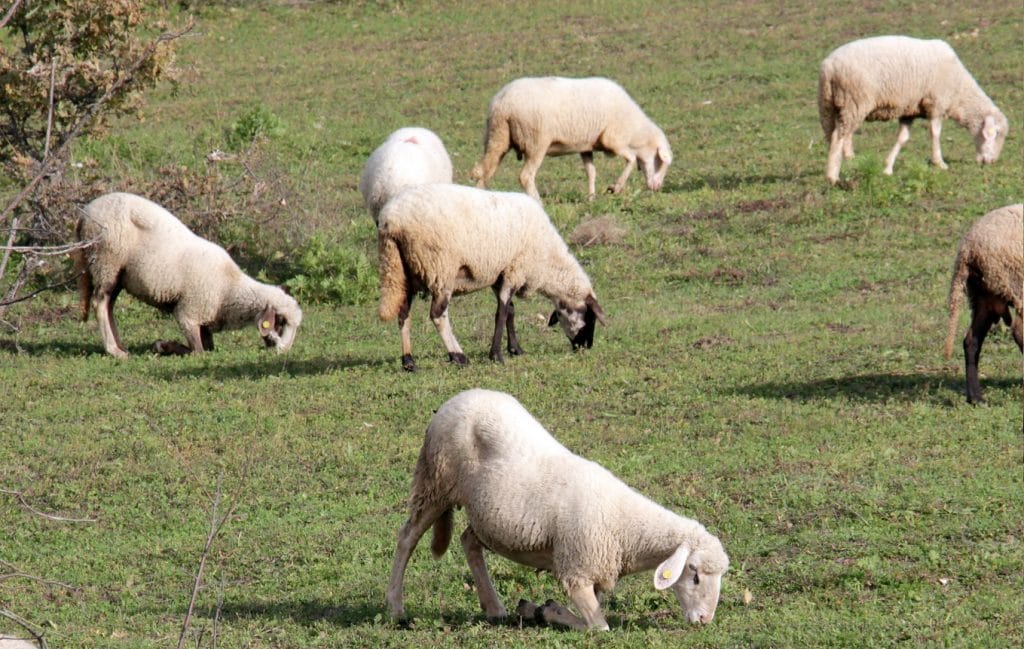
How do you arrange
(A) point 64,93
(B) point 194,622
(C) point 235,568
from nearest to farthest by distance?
(B) point 194,622 → (C) point 235,568 → (A) point 64,93

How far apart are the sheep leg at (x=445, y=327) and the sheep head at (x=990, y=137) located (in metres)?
9.94

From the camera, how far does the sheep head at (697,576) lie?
6.94m

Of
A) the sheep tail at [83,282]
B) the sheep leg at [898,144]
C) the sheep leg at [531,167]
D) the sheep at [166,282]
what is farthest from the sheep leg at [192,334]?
the sheep leg at [898,144]

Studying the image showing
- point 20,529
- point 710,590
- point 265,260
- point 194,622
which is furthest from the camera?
point 265,260

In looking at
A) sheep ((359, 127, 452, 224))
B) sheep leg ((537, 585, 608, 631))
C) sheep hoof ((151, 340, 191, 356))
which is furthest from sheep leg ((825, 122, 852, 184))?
sheep leg ((537, 585, 608, 631))

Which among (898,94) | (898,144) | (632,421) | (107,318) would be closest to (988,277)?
(632,421)

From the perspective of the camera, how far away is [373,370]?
13.0 metres

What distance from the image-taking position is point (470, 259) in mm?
12734

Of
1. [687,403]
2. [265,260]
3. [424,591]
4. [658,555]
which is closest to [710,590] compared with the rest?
[658,555]

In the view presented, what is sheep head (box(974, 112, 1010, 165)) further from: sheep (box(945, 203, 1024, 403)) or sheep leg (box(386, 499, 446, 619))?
sheep leg (box(386, 499, 446, 619))

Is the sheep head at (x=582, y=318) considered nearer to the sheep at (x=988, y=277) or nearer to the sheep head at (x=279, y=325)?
the sheep head at (x=279, y=325)

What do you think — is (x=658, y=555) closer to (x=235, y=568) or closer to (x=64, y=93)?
(x=235, y=568)

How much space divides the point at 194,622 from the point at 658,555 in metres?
2.49

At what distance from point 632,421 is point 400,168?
253 inches
